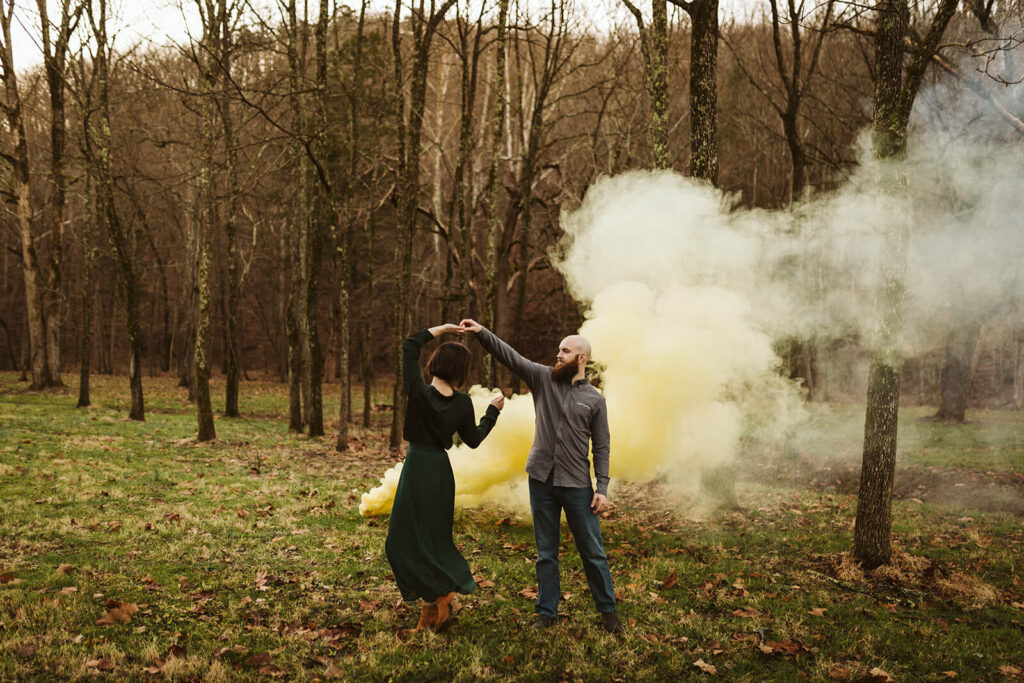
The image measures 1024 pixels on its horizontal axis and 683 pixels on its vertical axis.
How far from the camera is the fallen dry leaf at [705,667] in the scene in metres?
4.77

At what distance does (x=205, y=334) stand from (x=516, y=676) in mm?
12049

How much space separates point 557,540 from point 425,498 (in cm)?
114

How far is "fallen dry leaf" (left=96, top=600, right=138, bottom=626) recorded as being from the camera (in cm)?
497

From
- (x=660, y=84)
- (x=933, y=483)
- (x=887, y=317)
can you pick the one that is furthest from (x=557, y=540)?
(x=933, y=483)

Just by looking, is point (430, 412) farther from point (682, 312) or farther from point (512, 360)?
point (682, 312)

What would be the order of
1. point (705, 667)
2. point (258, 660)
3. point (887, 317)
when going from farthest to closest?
point (887, 317), point (705, 667), point (258, 660)

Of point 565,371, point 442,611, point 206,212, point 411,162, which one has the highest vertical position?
point 411,162

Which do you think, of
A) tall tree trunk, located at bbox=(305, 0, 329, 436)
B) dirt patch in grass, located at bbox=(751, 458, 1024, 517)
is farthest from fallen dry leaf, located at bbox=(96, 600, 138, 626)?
dirt patch in grass, located at bbox=(751, 458, 1024, 517)

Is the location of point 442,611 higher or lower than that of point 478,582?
higher

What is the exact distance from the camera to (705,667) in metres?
4.83

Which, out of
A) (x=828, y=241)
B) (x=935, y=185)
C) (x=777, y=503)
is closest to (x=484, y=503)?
(x=777, y=503)

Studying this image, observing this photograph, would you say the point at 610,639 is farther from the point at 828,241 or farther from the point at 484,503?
the point at 828,241

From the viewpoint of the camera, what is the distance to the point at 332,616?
18.1 feet

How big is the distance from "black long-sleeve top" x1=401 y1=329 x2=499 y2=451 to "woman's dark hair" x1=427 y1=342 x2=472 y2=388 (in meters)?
0.12
